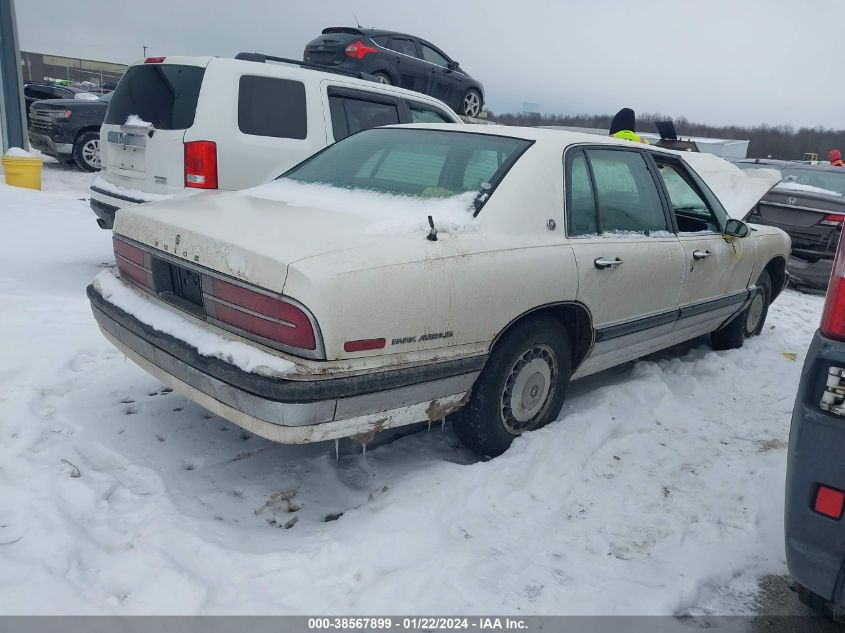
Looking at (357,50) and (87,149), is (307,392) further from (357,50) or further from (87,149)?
(87,149)

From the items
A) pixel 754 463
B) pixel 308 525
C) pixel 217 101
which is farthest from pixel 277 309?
pixel 217 101

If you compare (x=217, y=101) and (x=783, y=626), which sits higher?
(x=217, y=101)

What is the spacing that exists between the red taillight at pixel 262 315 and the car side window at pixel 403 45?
10.3 metres

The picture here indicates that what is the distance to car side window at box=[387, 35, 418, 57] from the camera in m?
11.7

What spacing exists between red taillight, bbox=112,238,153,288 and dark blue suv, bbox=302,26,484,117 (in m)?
7.88

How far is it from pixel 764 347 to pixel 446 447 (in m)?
3.52

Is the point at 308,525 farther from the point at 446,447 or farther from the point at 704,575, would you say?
the point at 704,575

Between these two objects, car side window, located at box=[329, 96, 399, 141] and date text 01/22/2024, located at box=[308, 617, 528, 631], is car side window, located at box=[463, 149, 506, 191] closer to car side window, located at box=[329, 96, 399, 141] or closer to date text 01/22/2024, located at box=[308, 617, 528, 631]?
date text 01/22/2024, located at box=[308, 617, 528, 631]

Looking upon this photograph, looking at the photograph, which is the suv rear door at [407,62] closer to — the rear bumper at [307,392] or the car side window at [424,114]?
the car side window at [424,114]

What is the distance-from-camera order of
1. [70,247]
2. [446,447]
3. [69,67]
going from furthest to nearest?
[69,67], [70,247], [446,447]

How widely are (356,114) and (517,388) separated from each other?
158 inches

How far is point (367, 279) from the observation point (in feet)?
7.79

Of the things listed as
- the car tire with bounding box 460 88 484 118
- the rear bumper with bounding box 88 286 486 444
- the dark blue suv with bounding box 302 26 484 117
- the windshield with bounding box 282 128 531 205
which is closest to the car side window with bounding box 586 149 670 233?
the windshield with bounding box 282 128 531 205

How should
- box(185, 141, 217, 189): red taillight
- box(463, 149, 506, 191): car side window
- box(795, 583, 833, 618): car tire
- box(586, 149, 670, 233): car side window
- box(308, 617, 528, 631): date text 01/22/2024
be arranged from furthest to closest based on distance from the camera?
box(185, 141, 217, 189): red taillight
box(586, 149, 670, 233): car side window
box(463, 149, 506, 191): car side window
box(795, 583, 833, 618): car tire
box(308, 617, 528, 631): date text 01/22/2024
